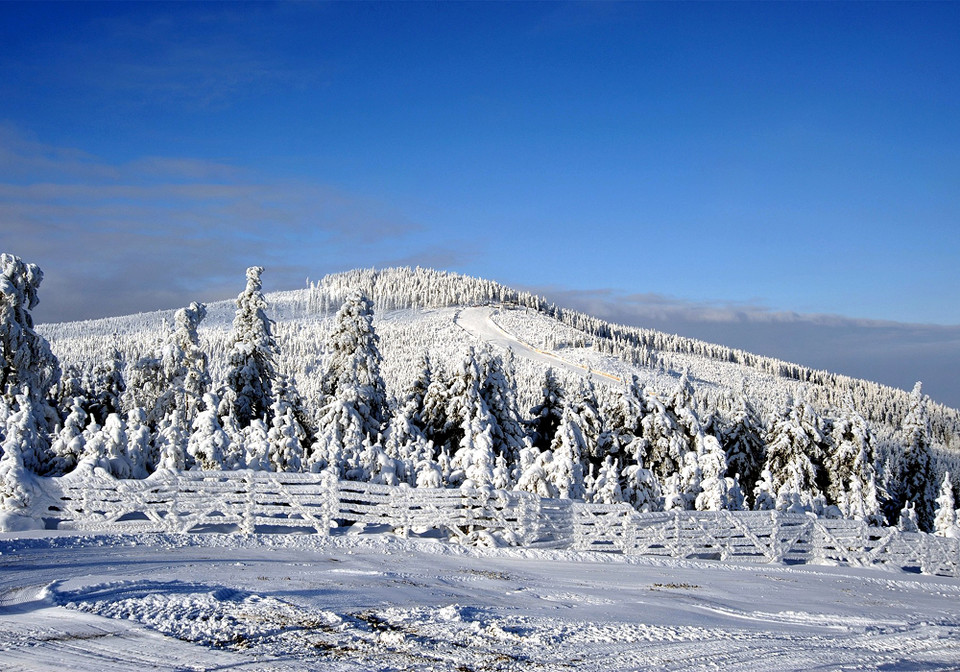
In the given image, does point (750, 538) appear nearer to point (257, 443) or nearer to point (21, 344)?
point (257, 443)

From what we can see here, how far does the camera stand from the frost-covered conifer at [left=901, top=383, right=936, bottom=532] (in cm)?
4709

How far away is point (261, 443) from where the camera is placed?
84.1ft

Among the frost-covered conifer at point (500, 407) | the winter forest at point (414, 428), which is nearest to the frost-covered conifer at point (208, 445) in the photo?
the winter forest at point (414, 428)

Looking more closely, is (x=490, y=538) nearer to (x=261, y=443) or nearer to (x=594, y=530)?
(x=594, y=530)

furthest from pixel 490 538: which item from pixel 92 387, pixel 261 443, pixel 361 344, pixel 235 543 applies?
pixel 92 387

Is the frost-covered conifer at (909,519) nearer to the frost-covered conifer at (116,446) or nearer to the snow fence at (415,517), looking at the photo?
the snow fence at (415,517)

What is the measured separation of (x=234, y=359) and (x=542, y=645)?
26779 millimetres

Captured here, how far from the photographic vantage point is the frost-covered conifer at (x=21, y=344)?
23.7 m

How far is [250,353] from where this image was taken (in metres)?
32.3

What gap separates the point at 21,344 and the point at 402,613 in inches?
816

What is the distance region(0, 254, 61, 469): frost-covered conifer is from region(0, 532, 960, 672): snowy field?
13.6 m

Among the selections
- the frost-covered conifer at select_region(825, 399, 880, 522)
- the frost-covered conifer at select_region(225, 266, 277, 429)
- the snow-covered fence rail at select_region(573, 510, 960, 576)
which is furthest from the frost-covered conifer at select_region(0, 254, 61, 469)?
the frost-covered conifer at select_region(825, 399, 880, 522)

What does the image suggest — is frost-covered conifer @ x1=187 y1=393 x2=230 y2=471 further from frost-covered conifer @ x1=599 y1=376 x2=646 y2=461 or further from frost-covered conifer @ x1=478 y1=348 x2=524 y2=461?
frost-covered conifer @ x1=599 y1=376 x2=646 y2=461

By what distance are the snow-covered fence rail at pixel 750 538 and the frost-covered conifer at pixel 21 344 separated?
1699cm
